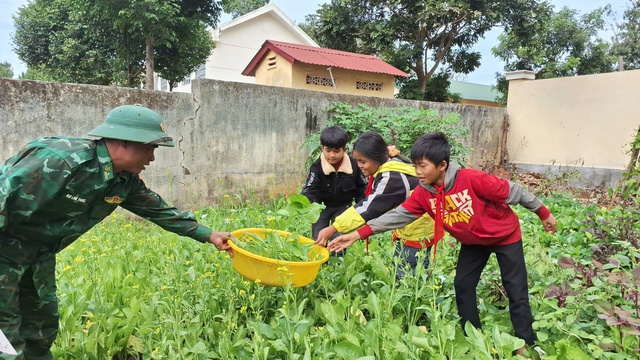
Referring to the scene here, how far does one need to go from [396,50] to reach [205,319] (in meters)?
16.3

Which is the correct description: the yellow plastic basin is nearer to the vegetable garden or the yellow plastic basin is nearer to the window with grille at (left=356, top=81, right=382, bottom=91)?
the vegetable garden

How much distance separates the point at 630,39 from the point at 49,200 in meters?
30.1

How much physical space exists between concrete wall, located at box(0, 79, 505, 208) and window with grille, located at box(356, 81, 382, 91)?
284 inches

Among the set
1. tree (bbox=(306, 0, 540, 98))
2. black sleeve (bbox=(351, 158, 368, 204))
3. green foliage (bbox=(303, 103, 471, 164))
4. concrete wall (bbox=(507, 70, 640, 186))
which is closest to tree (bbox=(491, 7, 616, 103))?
tree (bbox=(306, 0, 540, 98))

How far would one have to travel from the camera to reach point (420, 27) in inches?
657

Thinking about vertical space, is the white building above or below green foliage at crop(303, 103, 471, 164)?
above

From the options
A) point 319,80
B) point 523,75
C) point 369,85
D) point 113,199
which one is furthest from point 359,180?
point 369,85

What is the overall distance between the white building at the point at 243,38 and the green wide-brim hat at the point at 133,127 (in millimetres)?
18487

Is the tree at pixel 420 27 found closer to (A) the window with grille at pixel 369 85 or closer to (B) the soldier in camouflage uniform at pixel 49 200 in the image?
(A) the window with grille at pixel 369 85

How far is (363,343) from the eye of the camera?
2.20 meters

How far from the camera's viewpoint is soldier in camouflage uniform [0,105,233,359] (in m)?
1.68

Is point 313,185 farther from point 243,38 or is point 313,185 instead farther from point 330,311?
point 243,38

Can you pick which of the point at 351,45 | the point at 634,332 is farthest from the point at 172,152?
the point at 351,45

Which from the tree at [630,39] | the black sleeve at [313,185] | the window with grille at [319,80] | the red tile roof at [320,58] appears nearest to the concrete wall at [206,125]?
the black sleeve at [313,185]
